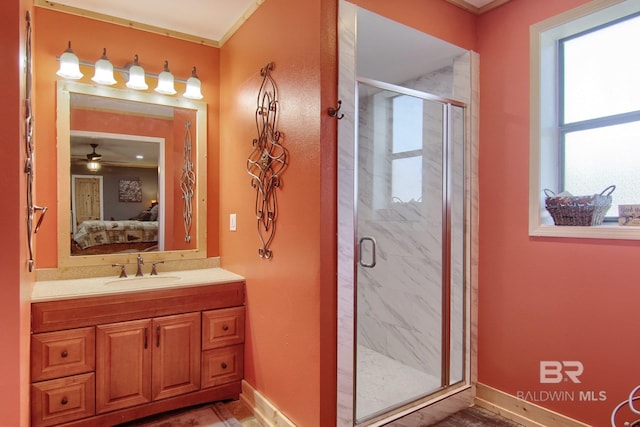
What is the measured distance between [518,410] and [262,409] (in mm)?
1511

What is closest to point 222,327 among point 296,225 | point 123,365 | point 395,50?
point 123,365

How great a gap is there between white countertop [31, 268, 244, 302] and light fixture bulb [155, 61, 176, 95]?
130 cm

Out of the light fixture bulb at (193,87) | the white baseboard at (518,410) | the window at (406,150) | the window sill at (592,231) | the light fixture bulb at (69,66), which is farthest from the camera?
the window at (406,150)

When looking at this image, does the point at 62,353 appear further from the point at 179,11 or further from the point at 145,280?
the point at 179,11

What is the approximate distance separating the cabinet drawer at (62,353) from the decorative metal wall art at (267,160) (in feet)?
3.48

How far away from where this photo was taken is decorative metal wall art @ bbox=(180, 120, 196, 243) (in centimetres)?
283

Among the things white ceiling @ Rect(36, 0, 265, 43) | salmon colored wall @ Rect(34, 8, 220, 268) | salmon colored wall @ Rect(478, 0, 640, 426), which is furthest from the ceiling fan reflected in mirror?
salmon colored wall @ Rect(478, 0, 640, 426)

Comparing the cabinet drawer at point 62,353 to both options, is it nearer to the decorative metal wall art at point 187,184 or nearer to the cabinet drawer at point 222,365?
the cabinet drawer at point 222,365

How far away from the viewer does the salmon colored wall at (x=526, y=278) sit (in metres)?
1.87

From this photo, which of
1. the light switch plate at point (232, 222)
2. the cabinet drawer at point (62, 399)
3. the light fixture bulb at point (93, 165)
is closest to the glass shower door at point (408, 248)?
the light switch plate at point (232, 222)

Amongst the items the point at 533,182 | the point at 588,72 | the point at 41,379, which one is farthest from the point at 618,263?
the point at 41,379

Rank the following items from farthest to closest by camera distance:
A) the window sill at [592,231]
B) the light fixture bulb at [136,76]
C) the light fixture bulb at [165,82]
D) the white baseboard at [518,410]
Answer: the light fixture bulb at [165,82]
the light fixture bulb at [136,76]
the white baseboard at [518,410]
the window sill at [592,231]

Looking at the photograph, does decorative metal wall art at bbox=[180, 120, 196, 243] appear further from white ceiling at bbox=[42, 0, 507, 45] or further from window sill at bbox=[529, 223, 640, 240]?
window sill at bbox=[529, 223, 640, 240]

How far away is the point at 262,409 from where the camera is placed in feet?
7.41
